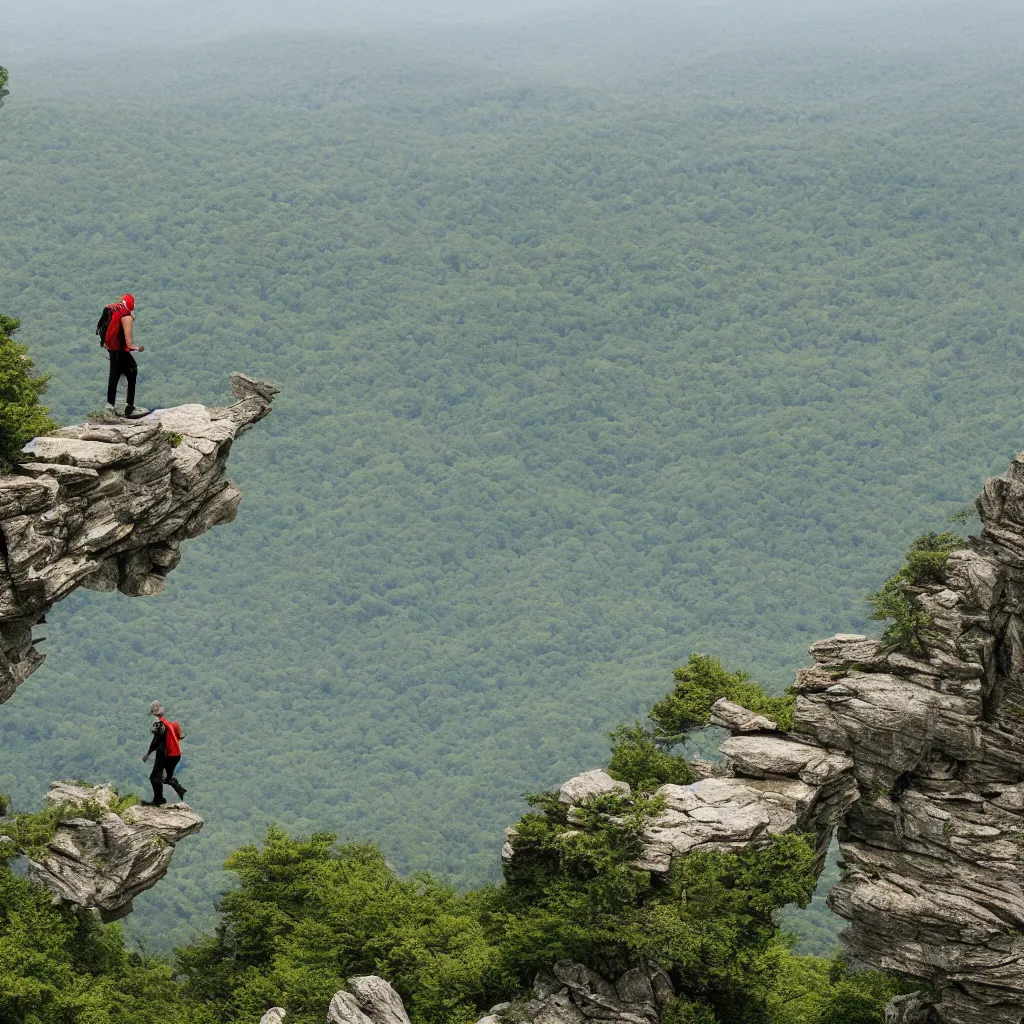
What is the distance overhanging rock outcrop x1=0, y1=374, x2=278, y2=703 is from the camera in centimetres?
3497

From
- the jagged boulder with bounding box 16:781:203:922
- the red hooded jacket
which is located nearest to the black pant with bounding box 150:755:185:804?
the jagged boulder with bounding box 16:781:203:922

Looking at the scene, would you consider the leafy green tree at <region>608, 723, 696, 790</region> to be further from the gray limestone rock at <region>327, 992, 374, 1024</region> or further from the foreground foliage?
the gray limestone rock at <region>327, 992, 374, 1024</region>

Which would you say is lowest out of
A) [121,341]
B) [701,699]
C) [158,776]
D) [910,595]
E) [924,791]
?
[158,776]

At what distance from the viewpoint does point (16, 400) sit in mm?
38562

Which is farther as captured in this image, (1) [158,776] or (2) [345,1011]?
(1) [158,776]

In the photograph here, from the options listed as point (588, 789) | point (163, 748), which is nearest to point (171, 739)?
point (163, 748)

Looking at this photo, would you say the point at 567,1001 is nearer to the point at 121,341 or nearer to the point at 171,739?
the point at 171,739

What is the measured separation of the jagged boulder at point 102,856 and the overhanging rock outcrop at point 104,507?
4.42 m

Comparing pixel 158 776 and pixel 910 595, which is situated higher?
pixel 910 595

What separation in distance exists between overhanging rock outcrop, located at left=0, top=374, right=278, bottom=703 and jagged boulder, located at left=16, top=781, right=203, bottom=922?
4423 mm

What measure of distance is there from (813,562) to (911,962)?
5987 inches

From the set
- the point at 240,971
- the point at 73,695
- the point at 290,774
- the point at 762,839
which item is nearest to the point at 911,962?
the point at 762,839

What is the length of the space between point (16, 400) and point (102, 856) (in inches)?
462

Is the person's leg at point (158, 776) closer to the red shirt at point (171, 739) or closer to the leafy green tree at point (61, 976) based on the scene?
the red shirt at point (171, 739)
